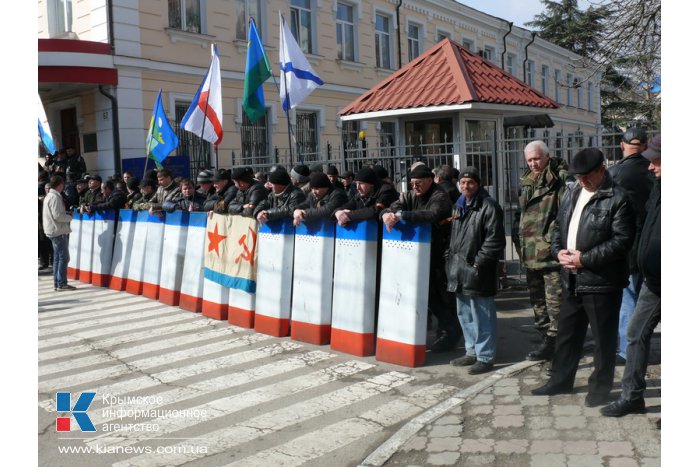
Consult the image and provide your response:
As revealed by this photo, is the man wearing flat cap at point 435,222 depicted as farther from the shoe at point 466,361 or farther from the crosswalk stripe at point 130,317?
the crosswalk stripe at point 130,317

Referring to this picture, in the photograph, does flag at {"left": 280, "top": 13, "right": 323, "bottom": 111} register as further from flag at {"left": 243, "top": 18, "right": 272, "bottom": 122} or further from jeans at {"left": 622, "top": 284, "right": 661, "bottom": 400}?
jeans at {"left": 622, "top": 284, "right": 661, "bottom": 400}

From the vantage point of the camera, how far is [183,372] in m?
6.39

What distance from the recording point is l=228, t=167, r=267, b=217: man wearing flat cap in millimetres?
8023

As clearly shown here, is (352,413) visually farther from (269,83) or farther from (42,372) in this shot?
(269,83)

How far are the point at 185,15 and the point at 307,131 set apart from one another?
5397mm

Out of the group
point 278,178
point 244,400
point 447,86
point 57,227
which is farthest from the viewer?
point 447,86

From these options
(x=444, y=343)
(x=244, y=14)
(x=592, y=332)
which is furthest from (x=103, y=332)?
(x=244, y=14)

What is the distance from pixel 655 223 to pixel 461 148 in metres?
6.65

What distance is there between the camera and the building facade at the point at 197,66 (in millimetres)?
15547

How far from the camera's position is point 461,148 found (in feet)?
35.7

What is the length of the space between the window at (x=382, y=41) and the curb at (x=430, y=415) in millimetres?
20090

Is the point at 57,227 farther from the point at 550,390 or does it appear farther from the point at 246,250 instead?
the point at 550,390

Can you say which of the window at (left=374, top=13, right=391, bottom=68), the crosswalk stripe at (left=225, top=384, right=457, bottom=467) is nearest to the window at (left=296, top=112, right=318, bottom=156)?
the window at (left=374, top=13, right=391, bottom=68)

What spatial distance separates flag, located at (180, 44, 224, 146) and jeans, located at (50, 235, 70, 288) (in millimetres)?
2820
